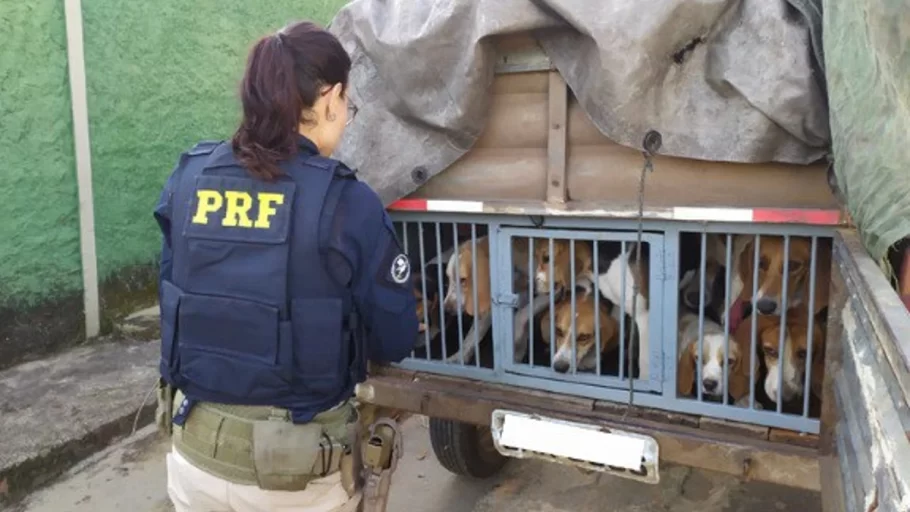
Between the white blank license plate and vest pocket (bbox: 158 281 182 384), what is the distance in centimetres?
100

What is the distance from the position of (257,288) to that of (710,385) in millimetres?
1408

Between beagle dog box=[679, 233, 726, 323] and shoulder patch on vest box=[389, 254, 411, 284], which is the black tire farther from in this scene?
shoulder patch on vest box=[389, 254, 411, 284]

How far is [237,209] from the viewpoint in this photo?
61.9 inches

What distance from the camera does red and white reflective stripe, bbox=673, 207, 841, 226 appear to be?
1.91 m

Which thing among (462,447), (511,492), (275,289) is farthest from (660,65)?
(511,492)

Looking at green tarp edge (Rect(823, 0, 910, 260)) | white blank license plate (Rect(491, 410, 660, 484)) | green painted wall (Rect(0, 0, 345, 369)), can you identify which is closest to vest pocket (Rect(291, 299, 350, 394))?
white blank license plate (Rect(491, 410, 660, 484))

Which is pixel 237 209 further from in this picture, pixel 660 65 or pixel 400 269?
pixel 660 65

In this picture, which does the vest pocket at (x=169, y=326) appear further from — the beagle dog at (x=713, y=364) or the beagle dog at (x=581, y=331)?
the beagle dog at (x=713, y=364)

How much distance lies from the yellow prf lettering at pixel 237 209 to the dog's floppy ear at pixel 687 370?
1.47 m

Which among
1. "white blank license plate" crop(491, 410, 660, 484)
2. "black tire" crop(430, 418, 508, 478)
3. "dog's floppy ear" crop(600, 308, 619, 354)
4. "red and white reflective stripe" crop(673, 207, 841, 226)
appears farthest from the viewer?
"black tire" crop(430, 418, 508, 478)

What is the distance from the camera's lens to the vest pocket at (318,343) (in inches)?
62.0

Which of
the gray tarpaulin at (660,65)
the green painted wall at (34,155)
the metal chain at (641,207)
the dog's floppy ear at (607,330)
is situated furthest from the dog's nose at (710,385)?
the green painted wall at (34,155)

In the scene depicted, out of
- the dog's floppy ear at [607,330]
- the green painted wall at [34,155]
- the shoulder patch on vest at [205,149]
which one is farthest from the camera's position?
the green painted wall at [34,155]

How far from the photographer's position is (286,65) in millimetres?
1560
